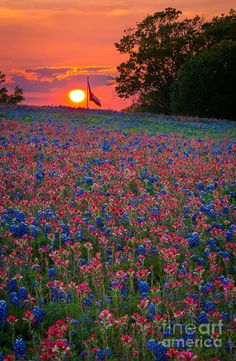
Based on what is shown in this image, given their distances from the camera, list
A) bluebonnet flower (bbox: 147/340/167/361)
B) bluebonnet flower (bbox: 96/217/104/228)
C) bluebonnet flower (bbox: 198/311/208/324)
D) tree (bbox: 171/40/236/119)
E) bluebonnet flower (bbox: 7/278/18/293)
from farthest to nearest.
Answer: tree (bbox: 171/40/236/119) < bluebonnet flower (bbox: 96/217/104/228) < bluebonnet flower (bbox: 7/278/18/293) < bluebonnet flower (bbox: 198/311/208/324) < bluebonnet flower (bbox: 147/340/167/361)

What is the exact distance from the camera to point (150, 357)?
13.3 ft

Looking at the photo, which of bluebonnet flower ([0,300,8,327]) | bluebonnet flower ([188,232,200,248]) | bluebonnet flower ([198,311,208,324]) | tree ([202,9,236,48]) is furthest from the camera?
tree ([202,9,236,48])

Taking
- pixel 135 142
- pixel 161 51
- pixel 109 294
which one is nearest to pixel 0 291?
pixel 109 294

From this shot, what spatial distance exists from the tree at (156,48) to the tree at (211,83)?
688 centimetres

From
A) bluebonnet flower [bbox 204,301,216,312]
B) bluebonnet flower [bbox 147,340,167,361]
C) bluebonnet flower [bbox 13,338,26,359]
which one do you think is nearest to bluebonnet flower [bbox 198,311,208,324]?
bluebonnet flower [bbox 204,301,216,312]

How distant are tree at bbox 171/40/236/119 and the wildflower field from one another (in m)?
24.5

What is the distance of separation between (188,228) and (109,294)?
2454 mm

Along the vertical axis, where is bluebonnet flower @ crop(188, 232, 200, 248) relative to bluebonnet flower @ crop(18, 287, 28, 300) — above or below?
above

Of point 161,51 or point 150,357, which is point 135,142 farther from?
point 161,51

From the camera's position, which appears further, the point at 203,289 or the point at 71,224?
the point at 71,224

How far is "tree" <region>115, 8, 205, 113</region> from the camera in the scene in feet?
149

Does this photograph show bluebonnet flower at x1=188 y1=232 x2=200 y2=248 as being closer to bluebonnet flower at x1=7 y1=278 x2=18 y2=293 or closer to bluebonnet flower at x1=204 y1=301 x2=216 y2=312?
bluebonnet flower at x1=204 y1=301 x2=216 y2=312

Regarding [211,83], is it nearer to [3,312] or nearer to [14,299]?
[14,299]

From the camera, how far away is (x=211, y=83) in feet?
124
